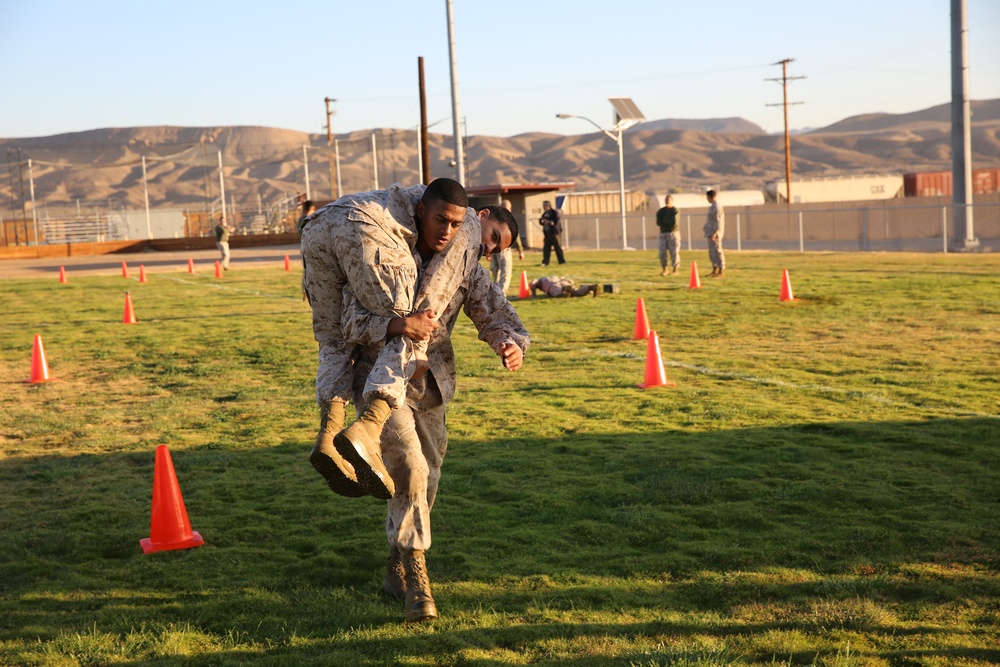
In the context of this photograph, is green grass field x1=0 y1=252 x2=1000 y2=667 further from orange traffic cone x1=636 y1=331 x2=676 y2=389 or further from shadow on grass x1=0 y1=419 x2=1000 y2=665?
orange traffic cone x1=636 y1=331 x2=676 y2=389

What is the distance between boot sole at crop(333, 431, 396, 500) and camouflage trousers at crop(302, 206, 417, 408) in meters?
0.30

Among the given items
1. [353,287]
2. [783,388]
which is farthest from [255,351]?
[353,287]

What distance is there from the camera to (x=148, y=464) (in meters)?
8.16

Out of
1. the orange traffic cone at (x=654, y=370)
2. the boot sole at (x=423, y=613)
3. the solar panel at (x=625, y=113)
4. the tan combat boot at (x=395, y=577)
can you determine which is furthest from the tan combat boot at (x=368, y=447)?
the solar panel at (x=625, y=113)

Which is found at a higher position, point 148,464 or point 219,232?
point 219,232

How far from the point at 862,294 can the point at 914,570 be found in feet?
50.1

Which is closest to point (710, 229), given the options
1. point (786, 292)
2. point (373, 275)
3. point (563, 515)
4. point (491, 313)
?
point (786, 292)

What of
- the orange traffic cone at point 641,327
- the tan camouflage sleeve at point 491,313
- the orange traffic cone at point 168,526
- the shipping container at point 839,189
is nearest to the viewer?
the tan camouflage sleeve at point 491,313

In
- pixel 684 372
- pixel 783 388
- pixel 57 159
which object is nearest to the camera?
pixel 783 388

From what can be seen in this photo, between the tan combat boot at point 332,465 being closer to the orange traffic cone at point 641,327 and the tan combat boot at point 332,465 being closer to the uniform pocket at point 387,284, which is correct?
the uniform pocket at point 387,284

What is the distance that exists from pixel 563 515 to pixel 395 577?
1.57 meters

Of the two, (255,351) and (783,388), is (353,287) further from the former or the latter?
(255,351)

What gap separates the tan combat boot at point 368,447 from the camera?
13.9 feet

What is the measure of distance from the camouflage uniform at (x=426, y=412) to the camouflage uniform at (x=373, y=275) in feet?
0.30
